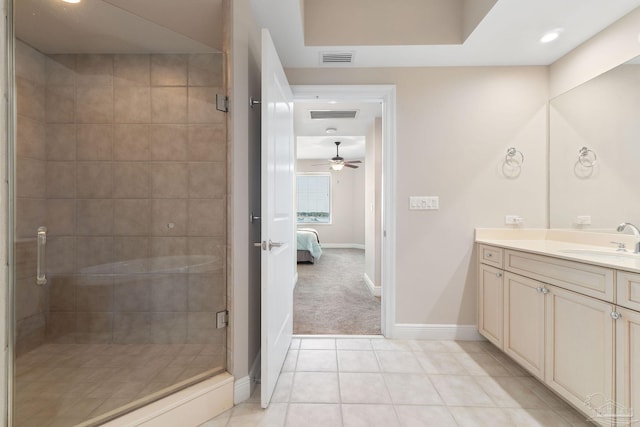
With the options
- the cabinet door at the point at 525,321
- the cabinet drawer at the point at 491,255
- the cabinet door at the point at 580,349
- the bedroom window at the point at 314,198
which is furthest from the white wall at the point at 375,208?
the bedroom window at the point at 314,198

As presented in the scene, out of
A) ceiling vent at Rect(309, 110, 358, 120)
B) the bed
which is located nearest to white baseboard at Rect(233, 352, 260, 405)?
ceiling vent at Rect(309, 110, 358, 120)

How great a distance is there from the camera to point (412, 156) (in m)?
2.52

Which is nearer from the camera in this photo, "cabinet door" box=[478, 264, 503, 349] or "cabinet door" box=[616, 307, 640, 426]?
"cabinet door" box=[616, 307, 640, 426]

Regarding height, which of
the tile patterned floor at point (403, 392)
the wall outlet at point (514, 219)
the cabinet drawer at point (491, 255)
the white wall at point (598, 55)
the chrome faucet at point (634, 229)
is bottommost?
the tile patterned floor at point (403, 392)

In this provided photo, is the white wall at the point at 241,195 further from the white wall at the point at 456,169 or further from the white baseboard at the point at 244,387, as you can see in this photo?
the white wall at the point at 456,169

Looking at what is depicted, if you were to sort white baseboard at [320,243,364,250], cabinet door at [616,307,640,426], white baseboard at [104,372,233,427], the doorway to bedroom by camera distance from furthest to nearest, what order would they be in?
white baseboard at [320,243,364,250] < the doorway to bedroom < white baseboard at [104,372,233,427] < cabinet door at [616,307,640,426]

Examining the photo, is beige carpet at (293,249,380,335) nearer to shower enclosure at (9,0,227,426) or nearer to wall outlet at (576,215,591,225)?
shower enclosure at (9,0,227,426)

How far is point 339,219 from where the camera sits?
862cm

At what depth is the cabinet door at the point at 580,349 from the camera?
133 centimetres

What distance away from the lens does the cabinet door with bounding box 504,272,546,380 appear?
173cm

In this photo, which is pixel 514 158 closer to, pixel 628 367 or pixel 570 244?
pixel 570 244

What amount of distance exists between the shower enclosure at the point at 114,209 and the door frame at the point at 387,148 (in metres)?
0.98

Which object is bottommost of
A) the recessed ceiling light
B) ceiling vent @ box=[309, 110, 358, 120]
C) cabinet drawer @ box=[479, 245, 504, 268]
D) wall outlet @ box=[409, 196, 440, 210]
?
cabinet drawer @ box=[479, 245, 504, 268]

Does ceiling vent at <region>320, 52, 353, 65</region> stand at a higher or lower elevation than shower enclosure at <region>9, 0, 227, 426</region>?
higher
